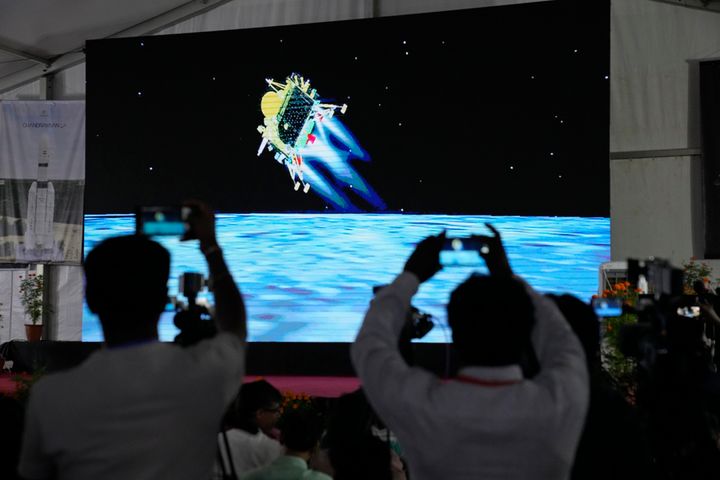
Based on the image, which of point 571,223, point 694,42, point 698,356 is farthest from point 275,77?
point 698,356

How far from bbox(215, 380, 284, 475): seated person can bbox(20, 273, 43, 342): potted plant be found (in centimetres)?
669

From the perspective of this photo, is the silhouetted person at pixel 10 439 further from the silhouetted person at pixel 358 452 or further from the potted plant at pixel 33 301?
the potted plant at pixel 33 301

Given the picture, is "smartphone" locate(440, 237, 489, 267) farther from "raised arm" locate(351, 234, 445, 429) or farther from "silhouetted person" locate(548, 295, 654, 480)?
"silhouetted person" locate(548, 295, 654, 480)

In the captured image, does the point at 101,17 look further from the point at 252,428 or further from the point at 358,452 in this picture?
the point at 358,452

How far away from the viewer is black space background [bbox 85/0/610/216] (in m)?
7.20

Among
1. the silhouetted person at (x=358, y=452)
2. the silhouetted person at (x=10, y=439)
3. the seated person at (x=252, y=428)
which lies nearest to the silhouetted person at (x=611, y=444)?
the silhouetted person at (x=358, y=452)

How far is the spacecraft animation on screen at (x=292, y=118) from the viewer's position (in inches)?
311

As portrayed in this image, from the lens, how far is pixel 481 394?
1.37 metres

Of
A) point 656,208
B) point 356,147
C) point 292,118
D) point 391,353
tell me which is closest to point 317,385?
point 356,147

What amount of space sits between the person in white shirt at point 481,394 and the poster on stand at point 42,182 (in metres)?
8.49

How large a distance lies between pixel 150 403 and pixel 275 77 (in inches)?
276

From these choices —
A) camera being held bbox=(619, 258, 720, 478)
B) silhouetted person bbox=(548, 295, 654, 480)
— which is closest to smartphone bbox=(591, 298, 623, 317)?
camera being held bbox=(619, 258, 720, 478)

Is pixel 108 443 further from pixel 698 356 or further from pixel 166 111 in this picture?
pixel 166 111

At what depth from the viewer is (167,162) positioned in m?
8.40
